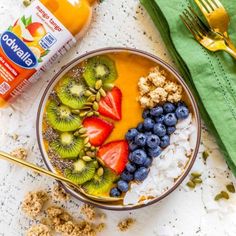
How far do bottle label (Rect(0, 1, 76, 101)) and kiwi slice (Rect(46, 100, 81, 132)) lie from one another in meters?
0.10

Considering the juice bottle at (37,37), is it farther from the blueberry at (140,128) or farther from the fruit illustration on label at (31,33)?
the blueberry at (140,128)

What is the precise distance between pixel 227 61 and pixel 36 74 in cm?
50

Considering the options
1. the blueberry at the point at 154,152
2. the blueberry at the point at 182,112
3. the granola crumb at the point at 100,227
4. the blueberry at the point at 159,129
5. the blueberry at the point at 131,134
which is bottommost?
the granola crumb at the point at 100,227

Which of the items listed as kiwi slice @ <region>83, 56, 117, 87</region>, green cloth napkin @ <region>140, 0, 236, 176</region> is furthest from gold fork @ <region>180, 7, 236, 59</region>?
kiwi slice @ <region>83, 56, 117, 87</region>

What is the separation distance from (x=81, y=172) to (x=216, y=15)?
53 centimetres

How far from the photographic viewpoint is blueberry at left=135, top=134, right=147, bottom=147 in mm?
1155

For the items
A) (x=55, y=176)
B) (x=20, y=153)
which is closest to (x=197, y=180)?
(x=55, y=176)

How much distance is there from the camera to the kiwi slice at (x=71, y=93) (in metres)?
1.20

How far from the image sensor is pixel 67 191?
47.0 inches

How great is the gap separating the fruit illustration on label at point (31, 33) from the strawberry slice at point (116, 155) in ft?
0.99

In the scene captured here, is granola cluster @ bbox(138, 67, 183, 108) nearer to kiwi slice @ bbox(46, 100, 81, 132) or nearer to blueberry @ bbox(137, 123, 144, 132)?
blueberry @ bbox(137, 123, 144, 132)

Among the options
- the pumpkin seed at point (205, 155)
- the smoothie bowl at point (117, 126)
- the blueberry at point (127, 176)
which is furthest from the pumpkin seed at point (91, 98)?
the pumpkin seed at point (205, 155)

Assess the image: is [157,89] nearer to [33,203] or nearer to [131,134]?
[131,134]

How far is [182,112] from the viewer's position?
1.17m
